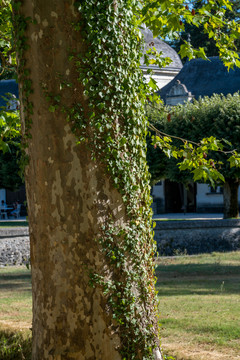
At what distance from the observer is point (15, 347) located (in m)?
6.09

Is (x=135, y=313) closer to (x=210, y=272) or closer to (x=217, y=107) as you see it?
(x=210, y=272)

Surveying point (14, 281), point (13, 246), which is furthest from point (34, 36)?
point (13, 246)

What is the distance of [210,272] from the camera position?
47.4 ft

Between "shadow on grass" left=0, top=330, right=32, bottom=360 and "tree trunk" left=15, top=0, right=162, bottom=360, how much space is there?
4.67ft

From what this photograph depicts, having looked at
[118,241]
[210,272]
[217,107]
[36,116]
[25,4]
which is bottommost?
[210,272]

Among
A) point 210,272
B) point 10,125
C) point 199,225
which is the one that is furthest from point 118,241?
point 199,225

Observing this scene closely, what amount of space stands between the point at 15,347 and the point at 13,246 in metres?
13.2

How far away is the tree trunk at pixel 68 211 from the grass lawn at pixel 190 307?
169cm

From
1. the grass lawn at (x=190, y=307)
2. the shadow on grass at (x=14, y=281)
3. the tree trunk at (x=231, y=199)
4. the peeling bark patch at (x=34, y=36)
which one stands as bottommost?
the shadow on grass at (x=14, y=281)

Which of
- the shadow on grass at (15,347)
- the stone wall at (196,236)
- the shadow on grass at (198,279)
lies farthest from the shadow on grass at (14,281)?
the stone wall at (196,236)

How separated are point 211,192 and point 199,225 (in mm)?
17889

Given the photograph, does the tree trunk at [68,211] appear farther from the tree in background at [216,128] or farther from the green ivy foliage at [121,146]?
the tree in background at [216,128]

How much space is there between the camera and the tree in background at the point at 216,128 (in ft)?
82.4

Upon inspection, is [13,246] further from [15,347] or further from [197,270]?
[15,347]
